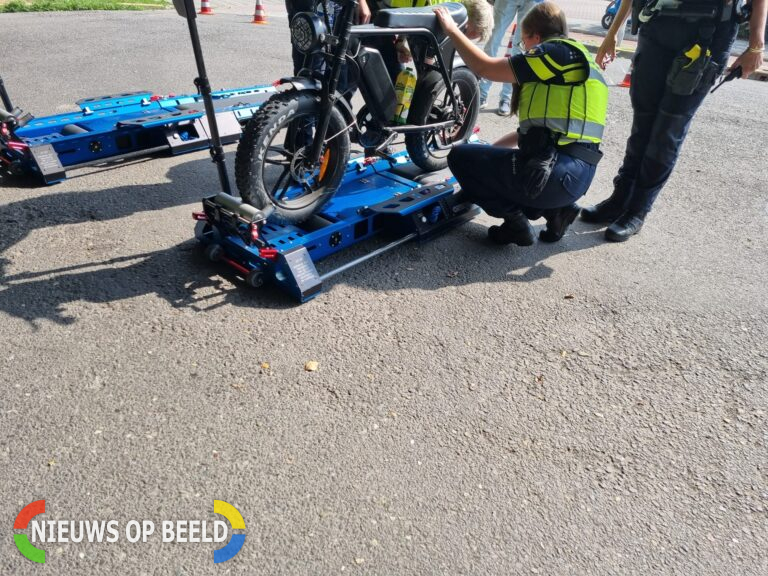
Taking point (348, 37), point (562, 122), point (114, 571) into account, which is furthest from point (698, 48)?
point (114, 571)

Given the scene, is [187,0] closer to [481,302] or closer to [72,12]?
[481,302]

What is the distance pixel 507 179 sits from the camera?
364cm

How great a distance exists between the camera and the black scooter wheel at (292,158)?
124 inches

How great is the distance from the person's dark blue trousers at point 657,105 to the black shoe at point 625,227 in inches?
1.8

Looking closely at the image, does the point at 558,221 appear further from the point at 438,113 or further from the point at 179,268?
the point at 179,268

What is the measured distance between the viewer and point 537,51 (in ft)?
→ 10.8

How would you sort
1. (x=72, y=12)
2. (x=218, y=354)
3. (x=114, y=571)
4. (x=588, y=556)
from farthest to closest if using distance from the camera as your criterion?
(x=72, y=12) → (x=218, y=354) → (x=588, y=556) → (x=114, y=571)

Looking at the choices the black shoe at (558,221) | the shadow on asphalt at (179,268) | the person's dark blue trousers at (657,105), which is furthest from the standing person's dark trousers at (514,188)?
the person's dark blue trousers at (657,105)

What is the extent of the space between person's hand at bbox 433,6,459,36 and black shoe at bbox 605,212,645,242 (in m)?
1.83

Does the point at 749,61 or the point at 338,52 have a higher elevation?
the point at 338,52

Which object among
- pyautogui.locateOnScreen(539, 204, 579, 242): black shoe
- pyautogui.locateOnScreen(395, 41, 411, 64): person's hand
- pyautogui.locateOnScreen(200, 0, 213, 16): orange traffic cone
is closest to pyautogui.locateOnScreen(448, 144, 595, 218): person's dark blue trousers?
pyautogui.locateOnScreen(539, 204, 579, 242): black shoe

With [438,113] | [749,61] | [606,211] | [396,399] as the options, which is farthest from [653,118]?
[396,399]

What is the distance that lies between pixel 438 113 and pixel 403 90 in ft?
1.60

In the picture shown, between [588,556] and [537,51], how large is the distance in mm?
2670
